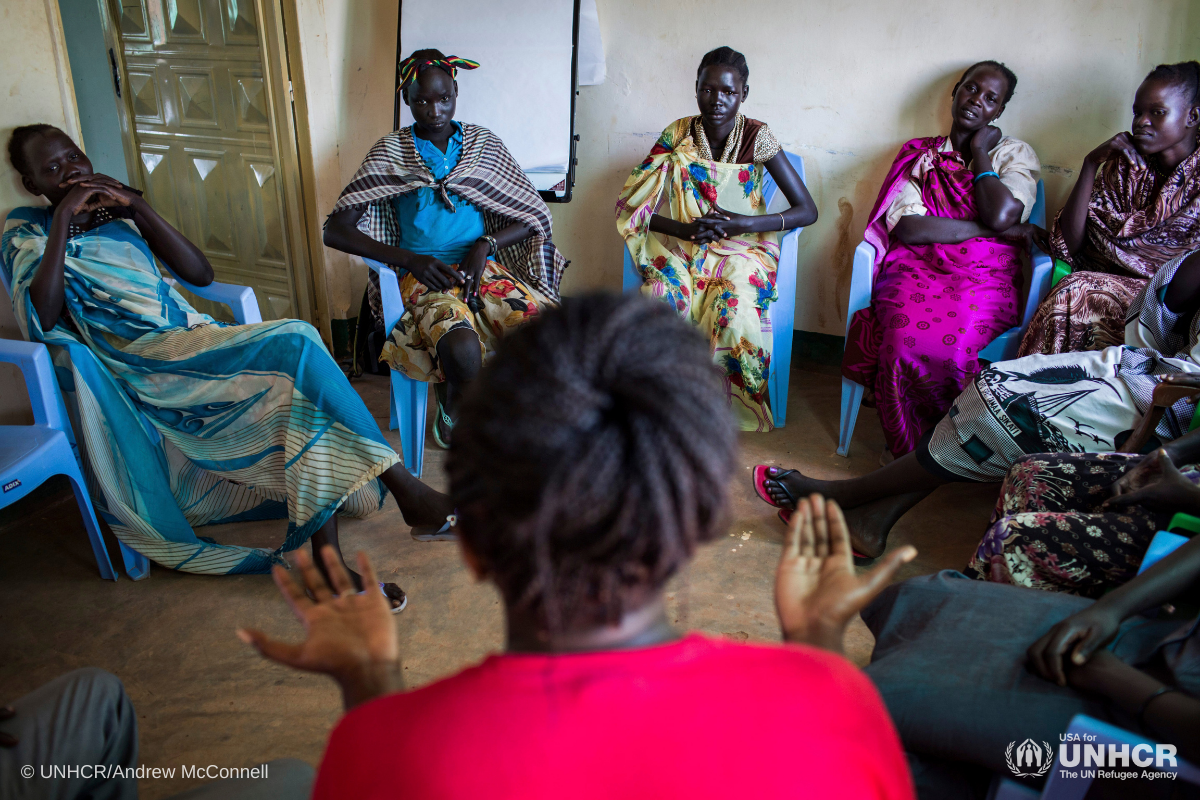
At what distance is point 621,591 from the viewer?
65 centimetres

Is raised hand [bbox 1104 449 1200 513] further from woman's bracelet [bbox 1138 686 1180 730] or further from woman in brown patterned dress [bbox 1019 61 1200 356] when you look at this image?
woman in brown patterned dress [bbox 1019 61 1200 356]

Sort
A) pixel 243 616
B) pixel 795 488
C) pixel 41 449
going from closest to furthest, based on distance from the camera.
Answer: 1. pixel 41 449
2. pixel 243 616
3. pixel 795 488

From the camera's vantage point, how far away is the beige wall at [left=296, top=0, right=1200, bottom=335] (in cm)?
321

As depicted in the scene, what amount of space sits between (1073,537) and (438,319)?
201 cm

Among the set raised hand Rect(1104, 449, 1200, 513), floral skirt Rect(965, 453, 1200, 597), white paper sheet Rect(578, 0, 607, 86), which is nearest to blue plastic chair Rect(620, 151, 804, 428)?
white paper sheet Rect(578, 0, 607, 86)

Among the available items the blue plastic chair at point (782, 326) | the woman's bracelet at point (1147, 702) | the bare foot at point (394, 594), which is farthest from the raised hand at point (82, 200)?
the woman's bracelet at point (1147, 702)

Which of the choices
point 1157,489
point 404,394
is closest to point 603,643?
point 1157,489

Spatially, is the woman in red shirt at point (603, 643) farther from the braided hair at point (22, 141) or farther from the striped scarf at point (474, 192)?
the striped scarf at point (474, 192)

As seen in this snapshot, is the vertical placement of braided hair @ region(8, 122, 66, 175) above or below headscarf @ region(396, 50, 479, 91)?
below

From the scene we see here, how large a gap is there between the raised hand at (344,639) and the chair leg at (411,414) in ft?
6.88

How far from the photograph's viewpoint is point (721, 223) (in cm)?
324

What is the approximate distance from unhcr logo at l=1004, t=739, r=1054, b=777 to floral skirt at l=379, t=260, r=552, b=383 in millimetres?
2052

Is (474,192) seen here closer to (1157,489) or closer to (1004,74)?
(1004,74)

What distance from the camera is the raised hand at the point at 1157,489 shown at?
144 cm
